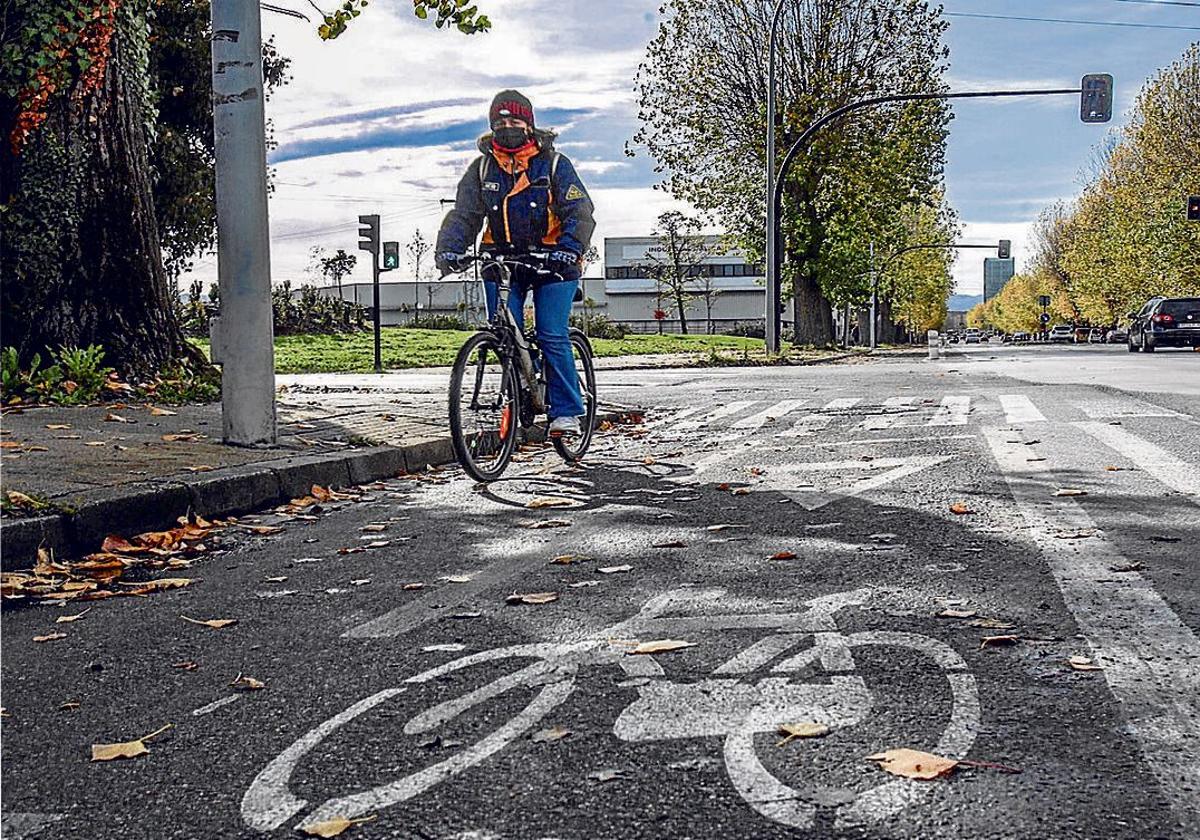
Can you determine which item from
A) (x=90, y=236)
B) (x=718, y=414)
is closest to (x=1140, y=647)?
(x=718, y=414)

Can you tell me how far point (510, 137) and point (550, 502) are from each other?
84.1 inches

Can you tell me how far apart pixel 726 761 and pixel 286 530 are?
12.3 feet

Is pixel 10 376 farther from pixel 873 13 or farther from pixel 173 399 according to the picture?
pixel 873 13

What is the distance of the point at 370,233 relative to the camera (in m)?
23.8

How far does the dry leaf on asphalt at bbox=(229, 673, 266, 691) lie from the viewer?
3.33m

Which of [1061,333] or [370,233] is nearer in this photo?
[370,233]

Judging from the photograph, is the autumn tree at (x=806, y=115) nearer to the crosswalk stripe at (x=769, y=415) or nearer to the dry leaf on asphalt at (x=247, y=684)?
the crosswalk stripe at (x=769, y=415)

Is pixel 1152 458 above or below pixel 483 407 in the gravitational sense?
below

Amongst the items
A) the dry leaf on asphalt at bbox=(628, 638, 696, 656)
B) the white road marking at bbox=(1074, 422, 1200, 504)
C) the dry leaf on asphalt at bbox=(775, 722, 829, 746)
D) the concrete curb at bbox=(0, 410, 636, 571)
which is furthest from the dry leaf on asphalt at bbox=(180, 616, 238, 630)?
the white road marking at bbox=(1074, 422, 1200, 504)

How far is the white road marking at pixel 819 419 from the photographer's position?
9.79 meters

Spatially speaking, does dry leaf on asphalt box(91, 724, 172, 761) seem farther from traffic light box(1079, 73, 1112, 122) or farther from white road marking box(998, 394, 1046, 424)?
traffic light box(1079, 73, 1112, 122)

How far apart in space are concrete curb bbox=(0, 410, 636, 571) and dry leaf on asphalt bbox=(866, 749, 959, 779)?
3.63 metres

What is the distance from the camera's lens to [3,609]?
439cm

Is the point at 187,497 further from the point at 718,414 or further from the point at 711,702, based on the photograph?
the point at 718,414
